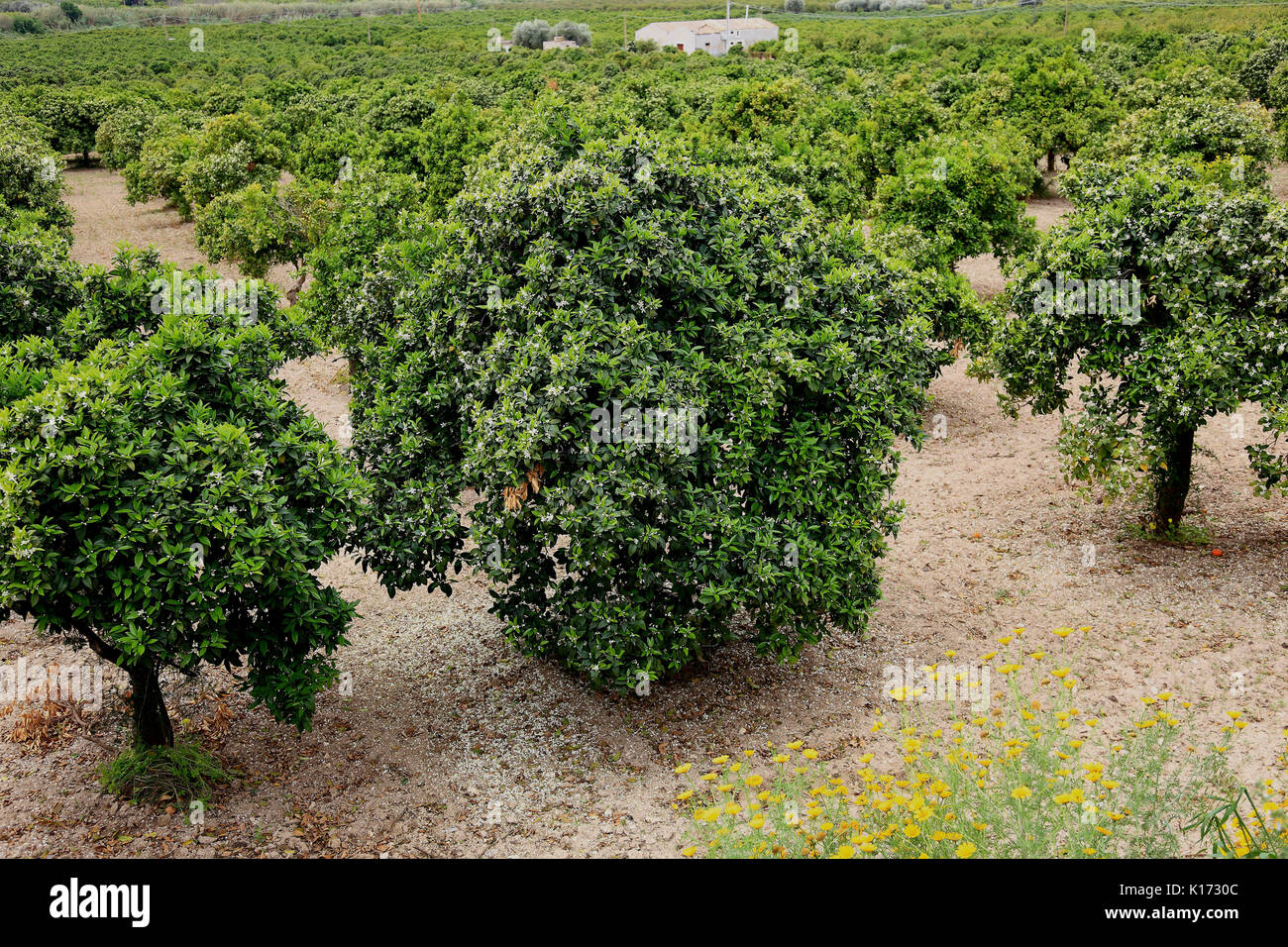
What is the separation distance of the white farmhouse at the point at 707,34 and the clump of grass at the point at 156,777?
339 ft

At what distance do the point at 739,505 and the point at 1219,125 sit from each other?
77.0 ft

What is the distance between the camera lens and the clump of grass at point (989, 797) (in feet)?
18.8

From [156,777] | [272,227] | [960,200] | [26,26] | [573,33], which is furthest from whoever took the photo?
[26,26]

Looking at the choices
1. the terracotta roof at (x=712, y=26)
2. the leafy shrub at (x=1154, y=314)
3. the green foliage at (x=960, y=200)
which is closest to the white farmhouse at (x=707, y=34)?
the terracotta roof at (x=712, y=26)

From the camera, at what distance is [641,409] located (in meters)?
8.23

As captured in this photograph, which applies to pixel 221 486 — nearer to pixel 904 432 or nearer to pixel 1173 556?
pixel 904 432

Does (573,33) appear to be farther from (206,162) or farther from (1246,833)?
(1246,833)

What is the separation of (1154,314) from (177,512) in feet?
34.7

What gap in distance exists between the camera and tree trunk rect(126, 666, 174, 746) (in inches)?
321

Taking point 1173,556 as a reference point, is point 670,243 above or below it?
above

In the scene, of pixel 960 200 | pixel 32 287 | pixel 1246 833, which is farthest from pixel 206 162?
pixel 1246 833

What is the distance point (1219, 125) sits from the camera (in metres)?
25.3

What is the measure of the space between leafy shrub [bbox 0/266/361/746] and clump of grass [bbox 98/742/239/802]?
0.51ft

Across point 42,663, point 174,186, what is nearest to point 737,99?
point 174,186
